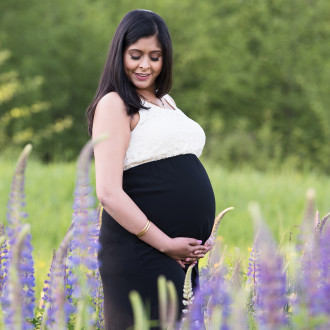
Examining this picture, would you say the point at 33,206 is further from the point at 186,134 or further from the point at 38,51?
the point at 38,51

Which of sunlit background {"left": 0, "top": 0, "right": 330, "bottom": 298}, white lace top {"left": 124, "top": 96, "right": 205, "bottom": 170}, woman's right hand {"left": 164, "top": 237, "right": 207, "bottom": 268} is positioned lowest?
woman's right hand {"left": 164, "top": 237, "right": 207, "bottom": 268}

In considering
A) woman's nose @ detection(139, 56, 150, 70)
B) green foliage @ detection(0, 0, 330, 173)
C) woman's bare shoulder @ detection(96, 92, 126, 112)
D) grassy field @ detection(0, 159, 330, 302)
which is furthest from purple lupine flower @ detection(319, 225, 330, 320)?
green foliage @ detection(0, 0, 330, 173)

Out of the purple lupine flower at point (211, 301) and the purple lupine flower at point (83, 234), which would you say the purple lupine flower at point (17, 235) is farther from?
the purple lupine flower at point (211, 301)

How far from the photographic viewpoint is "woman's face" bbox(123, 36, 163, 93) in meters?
2.57

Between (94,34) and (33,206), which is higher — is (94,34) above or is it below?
above

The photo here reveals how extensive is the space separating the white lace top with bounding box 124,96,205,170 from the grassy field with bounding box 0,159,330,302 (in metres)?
2.73

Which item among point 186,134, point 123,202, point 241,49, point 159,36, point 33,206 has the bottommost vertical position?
point 33,206

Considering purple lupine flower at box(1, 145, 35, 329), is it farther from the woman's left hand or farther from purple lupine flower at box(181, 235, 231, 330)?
the woman's left hand

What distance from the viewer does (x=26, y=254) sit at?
6.66 ft

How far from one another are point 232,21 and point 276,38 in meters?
2.15

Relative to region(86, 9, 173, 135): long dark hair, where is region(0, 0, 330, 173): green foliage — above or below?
above

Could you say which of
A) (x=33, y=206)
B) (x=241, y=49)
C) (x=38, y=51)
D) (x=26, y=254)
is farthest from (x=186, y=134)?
(x=241, y=49)

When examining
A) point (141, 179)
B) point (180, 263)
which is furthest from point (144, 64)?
point (180, 263)

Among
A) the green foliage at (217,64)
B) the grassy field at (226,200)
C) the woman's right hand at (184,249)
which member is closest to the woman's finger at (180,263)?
the woman's right hand at (184,249)
